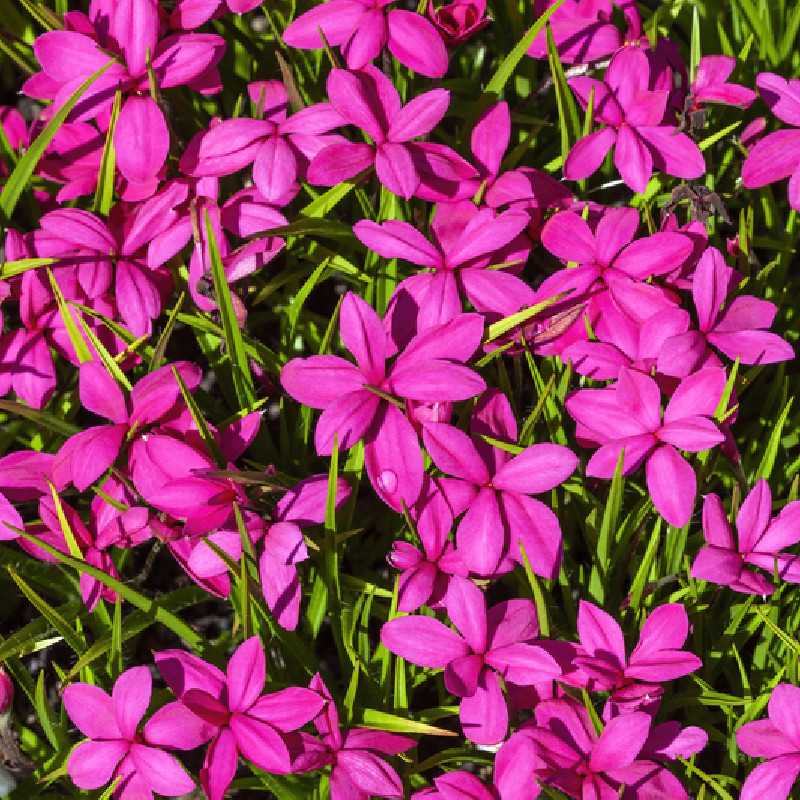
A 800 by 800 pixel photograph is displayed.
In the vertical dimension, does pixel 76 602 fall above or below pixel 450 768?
above

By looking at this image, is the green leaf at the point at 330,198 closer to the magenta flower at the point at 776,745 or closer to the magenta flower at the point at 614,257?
the magenta flower at the point at 614,257

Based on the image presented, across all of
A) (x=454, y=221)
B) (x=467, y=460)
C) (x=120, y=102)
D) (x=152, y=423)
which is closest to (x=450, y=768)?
(x=467, y=460)

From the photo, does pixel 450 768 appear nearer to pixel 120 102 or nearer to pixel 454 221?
pixel 454 221

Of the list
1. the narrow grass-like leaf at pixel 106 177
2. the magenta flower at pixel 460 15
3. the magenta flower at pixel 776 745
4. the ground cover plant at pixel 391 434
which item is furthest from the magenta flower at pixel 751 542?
the narrow grass-like leaf at pixel 106 177

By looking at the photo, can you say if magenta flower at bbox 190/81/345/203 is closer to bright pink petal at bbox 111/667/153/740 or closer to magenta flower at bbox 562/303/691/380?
magenta flower at bbox 562/303/691/380

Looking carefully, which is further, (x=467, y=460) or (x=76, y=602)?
(x=76, y=602)

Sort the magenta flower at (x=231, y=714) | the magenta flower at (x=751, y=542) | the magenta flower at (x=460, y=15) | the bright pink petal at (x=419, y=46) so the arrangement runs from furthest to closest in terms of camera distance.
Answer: the magenta flower at (x=460, y=15), the bright pink petal at (x=419, y=46), the magenta flower at (x=751, y=542), the magenta flower at (x=231, y=714)
